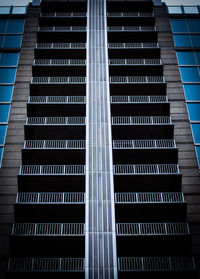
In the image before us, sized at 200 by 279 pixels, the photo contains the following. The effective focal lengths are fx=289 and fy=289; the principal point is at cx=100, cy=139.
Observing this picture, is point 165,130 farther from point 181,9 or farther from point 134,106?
point 181,9

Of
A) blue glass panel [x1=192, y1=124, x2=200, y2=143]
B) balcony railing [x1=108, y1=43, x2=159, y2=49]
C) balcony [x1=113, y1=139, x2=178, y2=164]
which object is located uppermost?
balcony railing [x1=108, y1=43, x2=159, y2=49]

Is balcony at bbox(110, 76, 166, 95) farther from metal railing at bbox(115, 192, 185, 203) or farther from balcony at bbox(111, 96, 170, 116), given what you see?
metal railing at bbox(115, 192, 185, 203)

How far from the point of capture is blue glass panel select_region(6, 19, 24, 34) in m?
30.3

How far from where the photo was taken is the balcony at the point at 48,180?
20312 millimetres

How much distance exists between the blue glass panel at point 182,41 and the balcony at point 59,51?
946 centimetres

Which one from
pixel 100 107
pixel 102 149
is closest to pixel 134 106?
pixel 100 107

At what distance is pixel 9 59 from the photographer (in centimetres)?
2794

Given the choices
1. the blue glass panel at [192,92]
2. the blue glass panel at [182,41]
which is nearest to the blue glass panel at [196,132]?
the blue glass panel at [192,92]

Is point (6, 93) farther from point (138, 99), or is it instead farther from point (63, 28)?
point (138, 99)

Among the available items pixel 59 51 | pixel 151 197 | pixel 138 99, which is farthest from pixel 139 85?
pixel 151 197

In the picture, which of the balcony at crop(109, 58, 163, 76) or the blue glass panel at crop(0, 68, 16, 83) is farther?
the balcony at crop(109, 58, 163, 76)

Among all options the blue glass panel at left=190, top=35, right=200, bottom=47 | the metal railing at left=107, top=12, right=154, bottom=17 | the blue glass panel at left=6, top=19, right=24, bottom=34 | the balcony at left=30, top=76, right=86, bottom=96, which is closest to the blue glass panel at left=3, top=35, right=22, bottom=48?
the blue glass panel at left=6, top=19, right=24, bottom=34

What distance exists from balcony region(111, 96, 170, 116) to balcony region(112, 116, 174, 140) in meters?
0.59

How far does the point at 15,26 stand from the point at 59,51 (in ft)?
20.3
